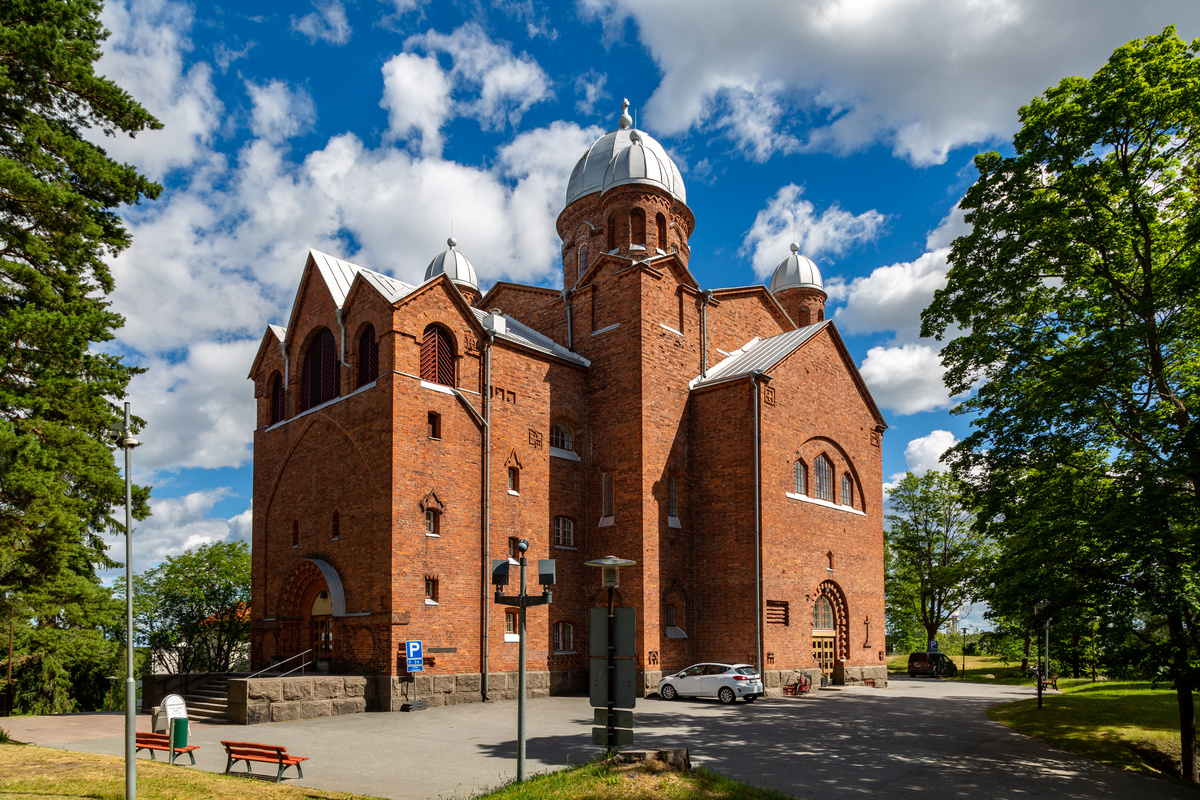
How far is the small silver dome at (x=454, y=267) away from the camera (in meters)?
41.9

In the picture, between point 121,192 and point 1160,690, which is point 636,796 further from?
point 1160,690

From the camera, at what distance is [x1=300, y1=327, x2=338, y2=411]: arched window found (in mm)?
26875

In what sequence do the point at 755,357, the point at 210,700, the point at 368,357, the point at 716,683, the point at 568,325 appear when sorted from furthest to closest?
1. the point at 755,357
2. the point at 568,325
3. the point at 368,357
4. the point at 716,683
5. the point at 210,700

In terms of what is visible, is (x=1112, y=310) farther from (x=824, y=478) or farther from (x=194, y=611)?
(x=194, y=611)

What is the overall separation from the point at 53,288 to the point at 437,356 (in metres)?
10.6

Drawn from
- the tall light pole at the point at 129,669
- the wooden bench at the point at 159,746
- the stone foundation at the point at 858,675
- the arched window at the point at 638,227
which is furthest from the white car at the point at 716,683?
the arched window at the point at 638,227

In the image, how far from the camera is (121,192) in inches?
672

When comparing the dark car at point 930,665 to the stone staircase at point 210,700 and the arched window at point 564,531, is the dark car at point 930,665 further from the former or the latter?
the stone staircase at point 210,700

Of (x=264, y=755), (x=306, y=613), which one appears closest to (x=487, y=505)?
(x=306, y=613)

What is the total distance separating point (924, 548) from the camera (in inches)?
1941

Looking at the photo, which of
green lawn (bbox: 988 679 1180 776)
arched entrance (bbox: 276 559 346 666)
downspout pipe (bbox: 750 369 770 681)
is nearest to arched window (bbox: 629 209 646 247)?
downspout pipe (bbox: 750 369 770 681)

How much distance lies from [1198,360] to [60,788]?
2163cm

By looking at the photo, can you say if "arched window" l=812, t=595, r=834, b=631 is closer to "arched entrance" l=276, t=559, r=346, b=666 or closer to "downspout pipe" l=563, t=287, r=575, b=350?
"downspout pipe" l=563, t=287, r=575, b=350

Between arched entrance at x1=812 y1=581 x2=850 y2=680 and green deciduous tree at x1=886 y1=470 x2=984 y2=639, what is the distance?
19.5 metres
